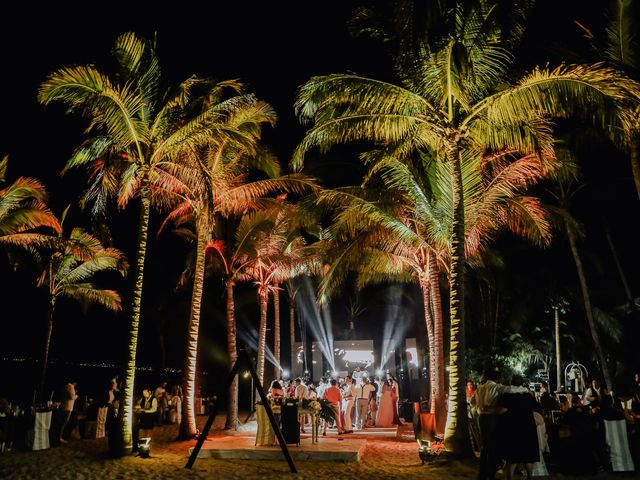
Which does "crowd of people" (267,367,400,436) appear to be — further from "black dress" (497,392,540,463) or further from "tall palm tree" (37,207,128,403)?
"tall palm tree" (37,207,128,403)

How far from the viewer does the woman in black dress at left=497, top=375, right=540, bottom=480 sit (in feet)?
24.8

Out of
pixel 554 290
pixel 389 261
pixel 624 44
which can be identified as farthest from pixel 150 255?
pixel 624 44

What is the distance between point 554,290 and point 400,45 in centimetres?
1956

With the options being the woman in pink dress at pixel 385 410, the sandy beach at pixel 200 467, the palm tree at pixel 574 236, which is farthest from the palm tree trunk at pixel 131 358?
the palm tree at pixel 574 236

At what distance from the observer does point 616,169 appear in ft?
78.3

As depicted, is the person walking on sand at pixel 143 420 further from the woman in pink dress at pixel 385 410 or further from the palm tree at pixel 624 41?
the palm tree at pixel 624 41

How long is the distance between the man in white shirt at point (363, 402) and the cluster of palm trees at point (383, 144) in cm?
371

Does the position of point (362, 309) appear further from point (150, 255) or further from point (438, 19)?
point (438, 19)

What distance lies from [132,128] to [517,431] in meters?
10.1

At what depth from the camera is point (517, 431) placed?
7.62 m

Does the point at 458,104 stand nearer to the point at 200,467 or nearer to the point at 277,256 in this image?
the point at 277,256

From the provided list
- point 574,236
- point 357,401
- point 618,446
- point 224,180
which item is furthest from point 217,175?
point 574,236

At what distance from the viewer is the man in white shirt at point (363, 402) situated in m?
17.5

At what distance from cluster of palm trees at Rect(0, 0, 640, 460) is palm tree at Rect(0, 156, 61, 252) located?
68 mm
